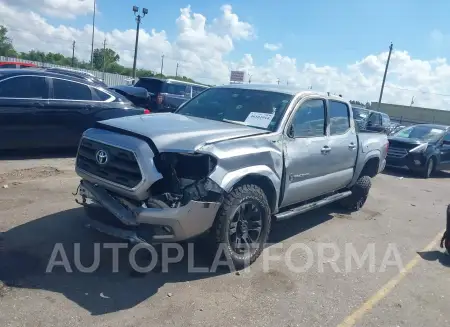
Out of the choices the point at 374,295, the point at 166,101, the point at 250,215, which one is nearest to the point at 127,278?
the point at 250,215

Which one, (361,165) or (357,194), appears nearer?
(361,165)

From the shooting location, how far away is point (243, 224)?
4.25m

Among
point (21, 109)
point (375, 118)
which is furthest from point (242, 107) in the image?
point (375, 118)

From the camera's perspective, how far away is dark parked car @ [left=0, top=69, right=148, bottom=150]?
755 centimetres

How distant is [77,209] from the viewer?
5.50 metres

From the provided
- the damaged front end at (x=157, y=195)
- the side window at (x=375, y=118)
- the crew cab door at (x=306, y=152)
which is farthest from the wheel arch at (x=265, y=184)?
the side window at (x=375, y=118)

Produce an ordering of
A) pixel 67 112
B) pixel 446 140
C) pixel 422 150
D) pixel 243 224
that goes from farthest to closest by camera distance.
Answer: pixel 446 140, pixel 422 150, pixel 67 112, pixel 243 224

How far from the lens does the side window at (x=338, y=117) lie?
19.4ft

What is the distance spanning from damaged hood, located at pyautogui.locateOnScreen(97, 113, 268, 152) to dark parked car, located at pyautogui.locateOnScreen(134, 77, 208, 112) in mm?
10022

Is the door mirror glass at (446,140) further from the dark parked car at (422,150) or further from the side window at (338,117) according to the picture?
the side window at (338,117)

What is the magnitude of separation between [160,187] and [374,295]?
7.60 ft

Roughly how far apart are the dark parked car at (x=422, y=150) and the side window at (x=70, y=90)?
8.76 m

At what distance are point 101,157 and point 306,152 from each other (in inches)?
94.1

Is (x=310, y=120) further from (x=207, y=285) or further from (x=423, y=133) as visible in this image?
(x=423, y=133)
